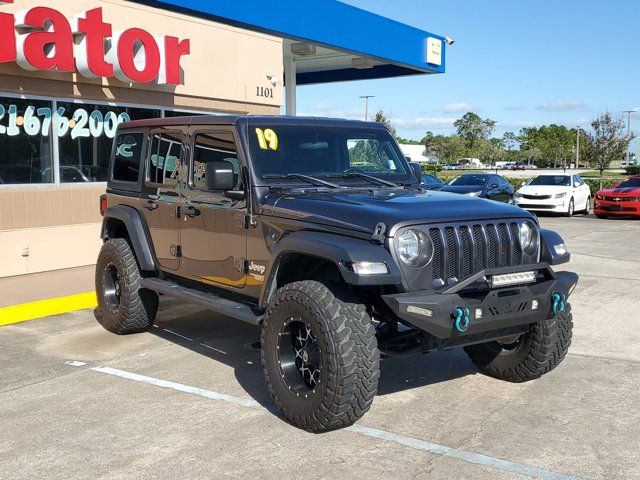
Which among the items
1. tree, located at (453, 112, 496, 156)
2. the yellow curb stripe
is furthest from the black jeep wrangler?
tree, located at (453, 112, 496, 156)

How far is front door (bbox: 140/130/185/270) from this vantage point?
6512 mm

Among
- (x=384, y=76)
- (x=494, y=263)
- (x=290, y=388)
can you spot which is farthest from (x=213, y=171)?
(x=384, y=76)

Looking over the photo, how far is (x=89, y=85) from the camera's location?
11.2 meters

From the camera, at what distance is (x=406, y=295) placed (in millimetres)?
4492

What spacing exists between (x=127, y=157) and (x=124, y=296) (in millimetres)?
1443

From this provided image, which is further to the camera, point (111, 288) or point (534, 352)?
point (111, 288)

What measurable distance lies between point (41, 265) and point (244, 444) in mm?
7299

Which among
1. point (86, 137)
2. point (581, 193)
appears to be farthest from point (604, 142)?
point (86, 137)

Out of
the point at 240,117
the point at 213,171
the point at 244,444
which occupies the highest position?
the point at 240,117

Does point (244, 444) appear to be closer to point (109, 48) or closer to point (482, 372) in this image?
point (482, 372)

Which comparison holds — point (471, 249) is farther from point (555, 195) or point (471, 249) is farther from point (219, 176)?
point (555, 195)

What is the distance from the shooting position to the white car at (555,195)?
77.3 feet

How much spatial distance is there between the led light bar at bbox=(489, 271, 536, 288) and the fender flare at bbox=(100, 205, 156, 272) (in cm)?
343

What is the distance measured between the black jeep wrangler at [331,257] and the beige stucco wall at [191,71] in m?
4.35
